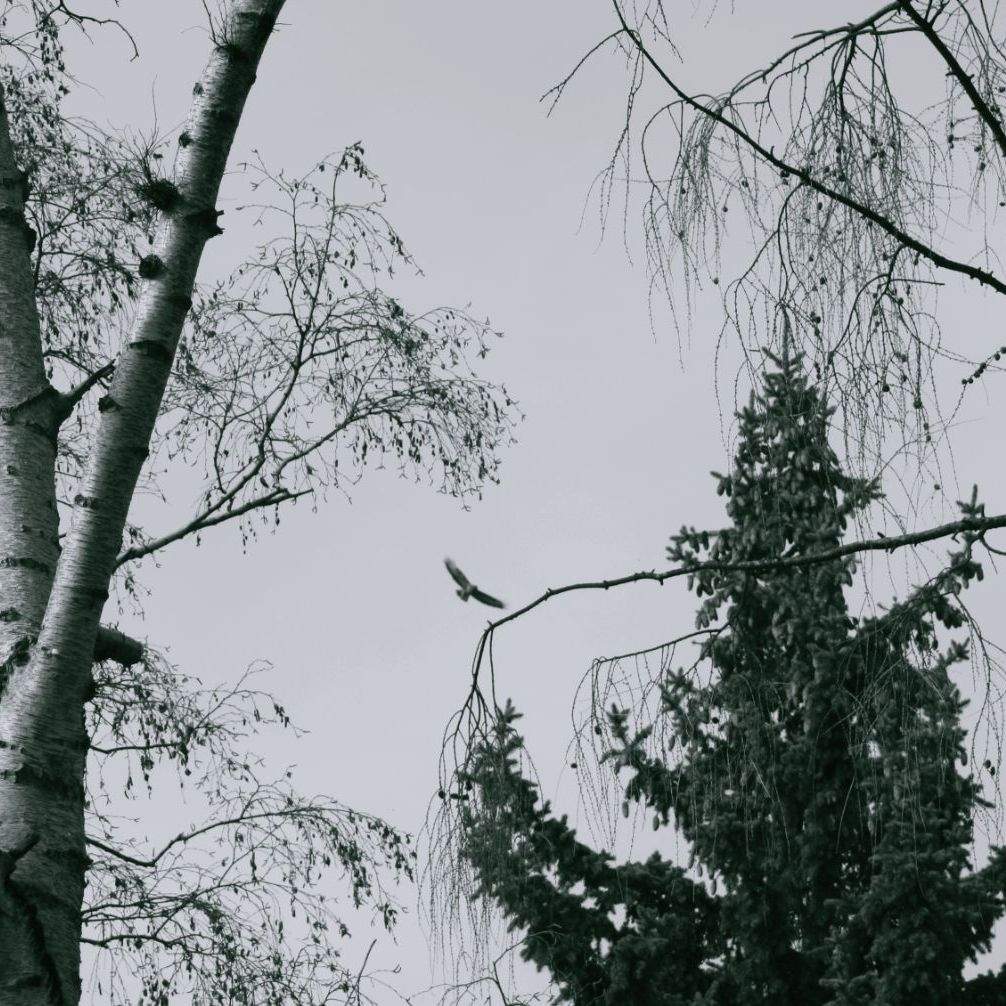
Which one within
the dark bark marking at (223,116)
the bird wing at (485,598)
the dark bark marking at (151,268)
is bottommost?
the bird wing at (485,598)

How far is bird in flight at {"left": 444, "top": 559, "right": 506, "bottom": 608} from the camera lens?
2623mm

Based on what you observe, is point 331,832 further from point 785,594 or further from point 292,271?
point 785,594

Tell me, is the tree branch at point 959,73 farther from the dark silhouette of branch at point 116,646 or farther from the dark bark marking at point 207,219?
the dark silhouette of branch at point 116,646

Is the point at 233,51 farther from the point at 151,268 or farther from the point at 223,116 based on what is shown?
the point at 151,268

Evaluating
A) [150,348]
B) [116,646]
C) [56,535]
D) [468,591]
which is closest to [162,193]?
[150,348]

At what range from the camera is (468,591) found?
8.84ft

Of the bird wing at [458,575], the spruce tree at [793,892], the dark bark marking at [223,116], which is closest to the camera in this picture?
the bird wing at [458,575]

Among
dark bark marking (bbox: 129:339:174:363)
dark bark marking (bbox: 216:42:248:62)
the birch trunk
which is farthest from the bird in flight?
dark bark marking (bbox: 216:42:248:62)

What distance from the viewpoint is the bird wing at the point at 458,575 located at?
2.59 meters

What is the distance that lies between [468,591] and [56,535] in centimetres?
226

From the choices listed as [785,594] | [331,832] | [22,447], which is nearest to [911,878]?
[785,594]

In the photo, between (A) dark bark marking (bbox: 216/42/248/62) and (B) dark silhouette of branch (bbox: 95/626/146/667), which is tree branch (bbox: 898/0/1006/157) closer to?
(A) dark bark marking (bbox: 216/42/248/62)

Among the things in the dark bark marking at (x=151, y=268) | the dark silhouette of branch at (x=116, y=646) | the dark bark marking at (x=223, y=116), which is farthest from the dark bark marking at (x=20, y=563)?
the dark bark marking at (x=223, y=116)

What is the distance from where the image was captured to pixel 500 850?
A: 10.5 ft
